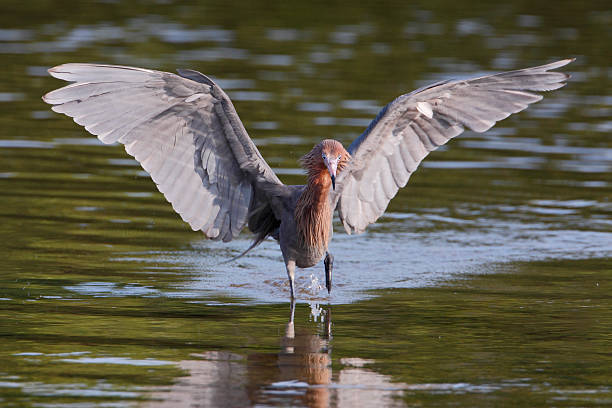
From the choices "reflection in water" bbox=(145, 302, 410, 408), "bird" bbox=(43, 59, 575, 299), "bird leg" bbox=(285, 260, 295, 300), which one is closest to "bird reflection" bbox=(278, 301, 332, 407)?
"reflection in water" bbox=(145, 302, 410, 408)

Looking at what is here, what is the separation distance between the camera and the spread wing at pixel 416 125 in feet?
29.2

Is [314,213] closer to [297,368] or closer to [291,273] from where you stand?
[291,273]

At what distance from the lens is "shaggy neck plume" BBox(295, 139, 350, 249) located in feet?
28.2

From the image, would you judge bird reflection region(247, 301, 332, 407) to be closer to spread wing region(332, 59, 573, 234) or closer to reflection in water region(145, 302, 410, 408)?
reflection in water region(145, 302, 410, 408)

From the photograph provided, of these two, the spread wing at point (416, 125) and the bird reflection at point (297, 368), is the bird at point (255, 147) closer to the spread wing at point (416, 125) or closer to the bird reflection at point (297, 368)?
the spread wing at point (416, 125)

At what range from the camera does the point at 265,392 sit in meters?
6.51

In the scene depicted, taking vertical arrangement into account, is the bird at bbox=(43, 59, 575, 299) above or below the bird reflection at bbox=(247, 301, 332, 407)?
above

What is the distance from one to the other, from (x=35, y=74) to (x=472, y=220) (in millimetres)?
9392

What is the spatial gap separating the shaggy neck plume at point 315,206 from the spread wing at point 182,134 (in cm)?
37

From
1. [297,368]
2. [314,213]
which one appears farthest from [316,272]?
[297,368]

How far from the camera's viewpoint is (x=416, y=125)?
9.32m

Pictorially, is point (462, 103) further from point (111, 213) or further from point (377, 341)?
point (111, 213)

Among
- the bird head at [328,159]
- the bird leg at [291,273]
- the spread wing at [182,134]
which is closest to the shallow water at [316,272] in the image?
the bird leg at [291,273]

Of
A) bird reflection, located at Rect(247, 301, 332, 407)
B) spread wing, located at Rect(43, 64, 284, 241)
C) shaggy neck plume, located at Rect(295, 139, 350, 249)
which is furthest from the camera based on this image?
shaggy neck plume, located at Rect(295, 139, 350, 249)
